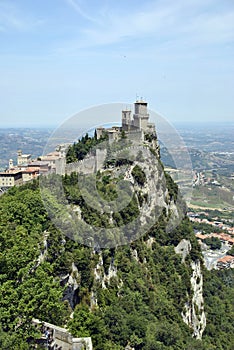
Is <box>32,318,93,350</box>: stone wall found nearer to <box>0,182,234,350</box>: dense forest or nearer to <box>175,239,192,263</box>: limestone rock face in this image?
<box>0,182,234,350</box>: dense forest

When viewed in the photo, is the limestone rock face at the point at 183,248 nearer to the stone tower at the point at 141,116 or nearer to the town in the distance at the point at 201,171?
the town in the distance at the point at 201,171

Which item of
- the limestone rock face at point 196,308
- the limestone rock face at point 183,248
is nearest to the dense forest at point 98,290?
the limestone rock face at point 183,248

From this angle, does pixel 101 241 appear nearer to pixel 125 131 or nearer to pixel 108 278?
pixel 108 278

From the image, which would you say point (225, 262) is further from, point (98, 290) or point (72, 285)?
point (72, 285)

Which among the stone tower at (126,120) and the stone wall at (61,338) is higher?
the stone tower at (126,120)

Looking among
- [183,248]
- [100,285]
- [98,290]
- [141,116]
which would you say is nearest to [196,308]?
[183,248]

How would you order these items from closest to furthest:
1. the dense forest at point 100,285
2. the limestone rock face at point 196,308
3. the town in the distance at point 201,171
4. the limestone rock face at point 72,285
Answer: the dense forest at point 100,285 < the limestone rock face at point 72,285 < the limestone rock face at point 196,308 < the town in the distance at point 201,171

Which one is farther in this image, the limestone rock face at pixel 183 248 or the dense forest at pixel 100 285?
the limestone rock face at pixel 183 248
